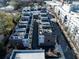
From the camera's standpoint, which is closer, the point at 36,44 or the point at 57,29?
the point at 36,44

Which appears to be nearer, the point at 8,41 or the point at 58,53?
the point at 58,53

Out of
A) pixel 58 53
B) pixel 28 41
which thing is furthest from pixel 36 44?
pixel 58 53

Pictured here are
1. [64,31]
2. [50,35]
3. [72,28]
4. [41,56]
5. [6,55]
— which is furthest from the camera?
[64,31]

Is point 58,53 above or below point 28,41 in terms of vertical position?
below

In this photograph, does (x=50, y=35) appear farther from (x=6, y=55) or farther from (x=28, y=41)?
(x=6, y=55)

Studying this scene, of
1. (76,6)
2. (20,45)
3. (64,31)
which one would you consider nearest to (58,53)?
(20,45)

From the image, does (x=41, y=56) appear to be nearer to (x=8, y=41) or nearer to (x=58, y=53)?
(x=58, y=53)

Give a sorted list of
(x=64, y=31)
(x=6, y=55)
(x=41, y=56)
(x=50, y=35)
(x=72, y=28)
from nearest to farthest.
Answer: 1. (x=41, y=56)
2. (x=6, y=55)
3. (x=50, y=35)
4. (x=72, y=28)
5. (x=64, y=31)

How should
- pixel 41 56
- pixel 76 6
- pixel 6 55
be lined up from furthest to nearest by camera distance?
1. pixel 76 6
2. pixel 6 55
3. pixel 41 56

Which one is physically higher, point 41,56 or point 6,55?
point 41,56
